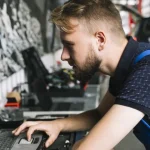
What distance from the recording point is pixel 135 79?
3.08 feet

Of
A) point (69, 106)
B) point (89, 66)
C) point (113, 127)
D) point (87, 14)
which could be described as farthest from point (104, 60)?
point (69, 106)

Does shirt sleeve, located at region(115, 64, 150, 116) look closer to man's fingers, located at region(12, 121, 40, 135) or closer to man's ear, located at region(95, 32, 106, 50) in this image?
man's ear, located at region(95, 32, 106, 50)

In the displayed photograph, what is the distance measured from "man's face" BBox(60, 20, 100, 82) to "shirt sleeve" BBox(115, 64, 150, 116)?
0.18 metres

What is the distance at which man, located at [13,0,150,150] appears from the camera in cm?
91

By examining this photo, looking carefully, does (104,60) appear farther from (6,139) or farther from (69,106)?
(69,106)

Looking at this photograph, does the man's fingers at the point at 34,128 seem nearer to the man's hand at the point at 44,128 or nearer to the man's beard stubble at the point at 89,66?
the man's hand at the point at 44,128

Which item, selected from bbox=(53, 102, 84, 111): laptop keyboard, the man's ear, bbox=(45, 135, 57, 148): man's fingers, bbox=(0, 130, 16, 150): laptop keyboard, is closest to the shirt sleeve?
the man's ear

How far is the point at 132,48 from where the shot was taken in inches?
41.8

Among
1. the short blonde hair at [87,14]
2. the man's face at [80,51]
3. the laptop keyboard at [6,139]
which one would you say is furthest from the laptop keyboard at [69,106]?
the short blonde hair at [87,14]

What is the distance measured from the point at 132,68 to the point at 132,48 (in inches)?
3.3

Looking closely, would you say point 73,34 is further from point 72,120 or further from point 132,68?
point 72,120

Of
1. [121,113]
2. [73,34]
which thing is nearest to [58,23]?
[73,34]

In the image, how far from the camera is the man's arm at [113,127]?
903mm

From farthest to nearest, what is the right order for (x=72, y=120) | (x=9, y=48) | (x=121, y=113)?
1. (x=9, y=48)
2. (x=72, y=120)
3. (x=121, y=113)
